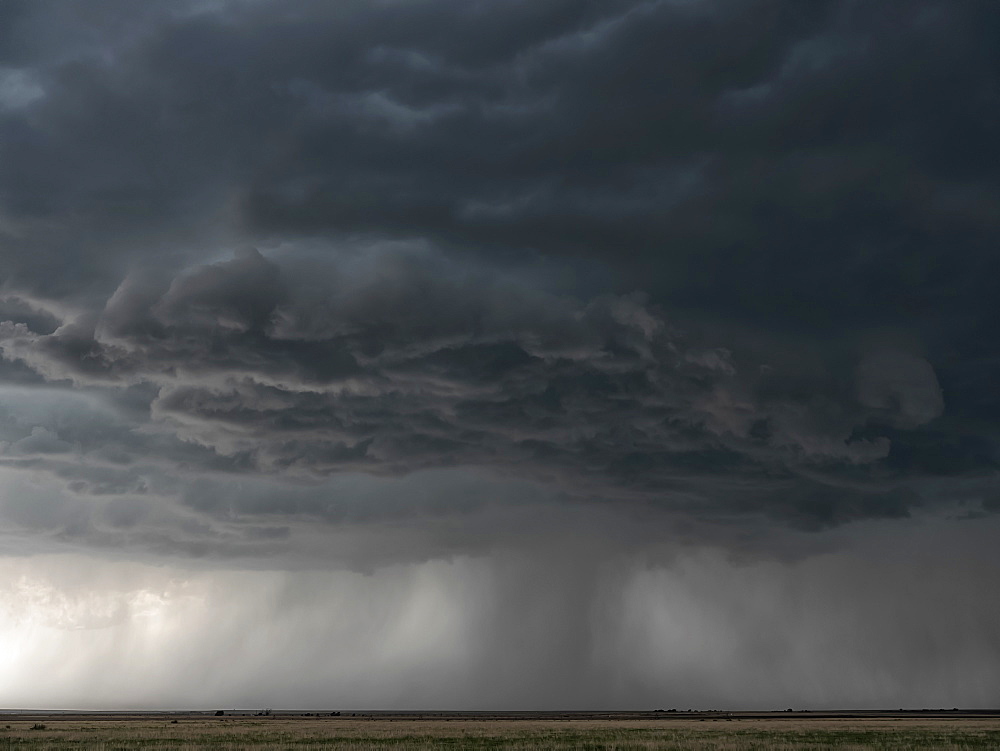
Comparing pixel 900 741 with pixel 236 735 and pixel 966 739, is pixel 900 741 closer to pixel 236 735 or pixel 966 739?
pixel 966 739

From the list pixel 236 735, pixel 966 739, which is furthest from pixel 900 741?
pixel 236 735

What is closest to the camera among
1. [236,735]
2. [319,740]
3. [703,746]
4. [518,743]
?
[703,746]

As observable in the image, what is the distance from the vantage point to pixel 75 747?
65.1 meters

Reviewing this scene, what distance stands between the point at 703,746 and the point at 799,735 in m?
21.4

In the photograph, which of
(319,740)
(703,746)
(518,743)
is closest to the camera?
(703,746)

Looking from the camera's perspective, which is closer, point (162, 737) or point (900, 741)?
point (900, 741)

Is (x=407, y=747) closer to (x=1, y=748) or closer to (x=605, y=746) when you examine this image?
(x=605, y=746)

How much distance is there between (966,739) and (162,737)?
68365 millimetres

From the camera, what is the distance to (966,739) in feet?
237

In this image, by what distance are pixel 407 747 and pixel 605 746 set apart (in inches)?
581

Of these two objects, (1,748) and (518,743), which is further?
(518,743)

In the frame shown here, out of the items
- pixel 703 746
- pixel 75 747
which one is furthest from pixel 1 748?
pixel 703 746

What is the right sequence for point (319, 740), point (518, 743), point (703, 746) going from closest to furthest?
point (703, 746)
point (518, 743)
point (319, 740)

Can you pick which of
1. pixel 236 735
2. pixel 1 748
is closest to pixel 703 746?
pixel 236 735
